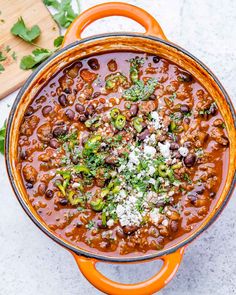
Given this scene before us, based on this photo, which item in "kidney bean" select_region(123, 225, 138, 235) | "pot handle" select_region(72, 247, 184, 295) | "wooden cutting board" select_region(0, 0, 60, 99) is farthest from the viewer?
"wooden cutting board" select_region(0, 0, 60, 99)

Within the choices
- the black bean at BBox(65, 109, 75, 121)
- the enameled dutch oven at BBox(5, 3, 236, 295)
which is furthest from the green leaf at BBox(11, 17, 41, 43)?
the black bean at BBox(65, 109, 75, 121)

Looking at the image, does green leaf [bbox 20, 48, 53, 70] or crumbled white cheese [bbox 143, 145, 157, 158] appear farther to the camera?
green leaf [bbox 20, 48, 53, 70]

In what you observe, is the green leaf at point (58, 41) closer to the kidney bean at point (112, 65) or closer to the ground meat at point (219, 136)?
the kidney bean at point (112, 65)

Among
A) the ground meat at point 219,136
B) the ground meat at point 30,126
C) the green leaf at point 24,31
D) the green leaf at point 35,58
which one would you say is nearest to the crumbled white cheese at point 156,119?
the ground meat at point 219,136

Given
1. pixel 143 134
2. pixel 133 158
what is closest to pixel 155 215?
pixel 133 158

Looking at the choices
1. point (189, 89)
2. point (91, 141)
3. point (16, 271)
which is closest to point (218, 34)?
point (189, 89)

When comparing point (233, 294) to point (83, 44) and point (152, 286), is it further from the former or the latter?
point (83, 44)

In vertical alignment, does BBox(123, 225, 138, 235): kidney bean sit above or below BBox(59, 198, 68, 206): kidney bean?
below

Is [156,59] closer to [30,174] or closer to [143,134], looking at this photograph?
[143,134]

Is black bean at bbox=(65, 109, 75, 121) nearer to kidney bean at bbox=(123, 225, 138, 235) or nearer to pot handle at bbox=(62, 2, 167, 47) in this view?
pot handle at bbox=(62, 2, 167, 47)
